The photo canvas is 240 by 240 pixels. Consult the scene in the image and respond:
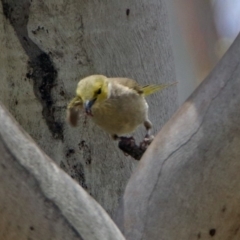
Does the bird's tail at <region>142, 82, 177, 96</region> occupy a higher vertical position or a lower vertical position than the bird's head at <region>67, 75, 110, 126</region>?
lower

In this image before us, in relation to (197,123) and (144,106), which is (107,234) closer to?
(197,123)

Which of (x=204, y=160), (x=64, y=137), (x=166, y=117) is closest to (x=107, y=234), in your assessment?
(x=204, y=160)

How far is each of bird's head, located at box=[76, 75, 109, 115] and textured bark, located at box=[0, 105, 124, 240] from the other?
541 millimetres

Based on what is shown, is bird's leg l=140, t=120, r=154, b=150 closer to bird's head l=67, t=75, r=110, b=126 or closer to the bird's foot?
the bird's foot

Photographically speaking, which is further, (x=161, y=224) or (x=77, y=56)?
(x=77, y=56)

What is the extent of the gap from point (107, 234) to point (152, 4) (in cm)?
82

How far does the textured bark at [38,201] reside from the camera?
1009 millimetres

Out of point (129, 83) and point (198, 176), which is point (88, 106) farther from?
point (198, 176)

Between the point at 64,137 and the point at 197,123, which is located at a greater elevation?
the point at 197,123

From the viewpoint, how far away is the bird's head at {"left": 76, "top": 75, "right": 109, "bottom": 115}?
160 centimetres

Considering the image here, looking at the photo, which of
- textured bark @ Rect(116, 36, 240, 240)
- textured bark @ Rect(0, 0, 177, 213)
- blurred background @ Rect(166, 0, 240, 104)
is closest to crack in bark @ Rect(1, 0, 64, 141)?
textured bark @ Rect(0, 0, 177, 213)

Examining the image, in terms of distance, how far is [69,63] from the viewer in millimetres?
1576

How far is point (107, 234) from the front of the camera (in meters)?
1.05

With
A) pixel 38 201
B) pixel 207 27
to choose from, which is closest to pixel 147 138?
pixel 38 201
